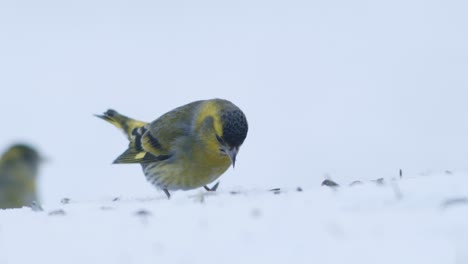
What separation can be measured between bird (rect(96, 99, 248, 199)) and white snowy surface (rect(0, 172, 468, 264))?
264cm

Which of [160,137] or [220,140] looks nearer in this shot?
[220,140]

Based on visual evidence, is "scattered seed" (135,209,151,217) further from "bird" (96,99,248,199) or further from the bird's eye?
the bird's eye

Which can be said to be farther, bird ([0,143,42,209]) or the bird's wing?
bird ([0,143,42,209])

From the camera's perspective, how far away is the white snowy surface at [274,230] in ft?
18.8

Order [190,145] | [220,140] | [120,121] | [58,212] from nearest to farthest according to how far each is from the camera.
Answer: [58,212]
[220,140]
[190,145]
[120,121]

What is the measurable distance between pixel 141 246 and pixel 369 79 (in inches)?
1125

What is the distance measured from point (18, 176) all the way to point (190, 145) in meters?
8.41

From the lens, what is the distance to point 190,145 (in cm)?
1073

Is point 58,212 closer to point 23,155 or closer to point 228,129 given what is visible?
point 228,129

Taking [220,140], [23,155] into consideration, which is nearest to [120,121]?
[220,140]

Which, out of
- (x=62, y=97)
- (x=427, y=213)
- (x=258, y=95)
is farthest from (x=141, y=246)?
(x=62, y=97)

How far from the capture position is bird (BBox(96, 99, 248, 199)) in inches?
396

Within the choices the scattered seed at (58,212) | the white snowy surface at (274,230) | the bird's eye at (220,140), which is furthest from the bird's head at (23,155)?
the white snowy surface at (274,230)

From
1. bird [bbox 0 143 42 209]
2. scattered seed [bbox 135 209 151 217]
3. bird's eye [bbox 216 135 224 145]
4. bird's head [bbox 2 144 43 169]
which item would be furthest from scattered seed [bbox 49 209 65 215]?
bird's head [bbox 2 144 43 169]
